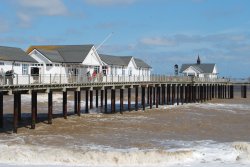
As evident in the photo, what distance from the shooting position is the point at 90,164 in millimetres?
18922

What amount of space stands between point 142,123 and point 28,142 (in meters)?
11.7

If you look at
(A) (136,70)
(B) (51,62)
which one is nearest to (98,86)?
(B) (51,62)

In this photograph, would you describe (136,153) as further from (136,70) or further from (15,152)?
(136,70)

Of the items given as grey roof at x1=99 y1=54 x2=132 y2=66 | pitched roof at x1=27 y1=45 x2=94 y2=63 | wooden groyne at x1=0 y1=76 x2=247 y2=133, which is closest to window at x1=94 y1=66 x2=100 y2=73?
wooden groyne at x1=0 y1=76 x2=247 y2=133

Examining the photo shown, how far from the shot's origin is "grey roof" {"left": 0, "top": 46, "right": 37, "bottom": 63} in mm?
31656

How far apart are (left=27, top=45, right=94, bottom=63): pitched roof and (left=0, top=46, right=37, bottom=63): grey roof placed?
3.19m

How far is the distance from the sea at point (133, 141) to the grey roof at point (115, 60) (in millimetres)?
9178

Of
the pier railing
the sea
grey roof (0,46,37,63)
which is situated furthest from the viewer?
grey roof (0,46,37,63)

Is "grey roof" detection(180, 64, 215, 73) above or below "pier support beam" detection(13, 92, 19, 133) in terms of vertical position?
above

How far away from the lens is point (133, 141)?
25438 millimetres

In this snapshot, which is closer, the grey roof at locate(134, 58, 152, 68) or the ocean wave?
the ocean wave

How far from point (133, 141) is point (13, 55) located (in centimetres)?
1256

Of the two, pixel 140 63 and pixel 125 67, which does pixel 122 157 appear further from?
pixel 140 63

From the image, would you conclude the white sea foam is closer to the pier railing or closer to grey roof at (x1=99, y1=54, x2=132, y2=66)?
the pier railing
